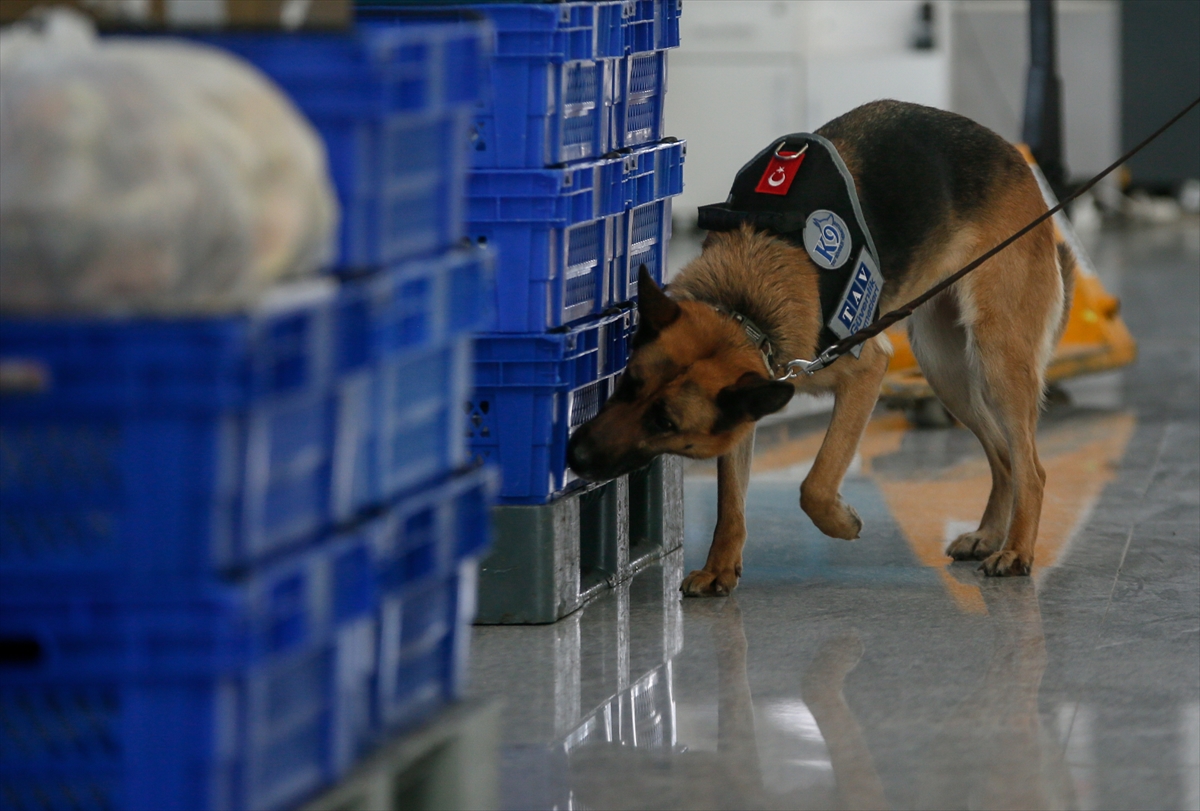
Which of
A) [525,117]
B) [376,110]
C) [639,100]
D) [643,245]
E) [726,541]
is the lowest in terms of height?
[726,541]

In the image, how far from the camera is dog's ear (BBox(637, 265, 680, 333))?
12.3ft

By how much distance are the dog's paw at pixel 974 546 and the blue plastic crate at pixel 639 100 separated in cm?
140

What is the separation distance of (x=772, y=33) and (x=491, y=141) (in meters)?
8.19

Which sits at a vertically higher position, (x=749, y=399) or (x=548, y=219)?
(x=548, y=219)

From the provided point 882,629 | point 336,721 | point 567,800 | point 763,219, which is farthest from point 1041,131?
point 336,721

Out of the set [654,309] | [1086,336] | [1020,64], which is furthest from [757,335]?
[1020,64]

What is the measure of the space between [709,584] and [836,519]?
404 mm

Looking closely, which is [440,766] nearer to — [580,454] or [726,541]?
[580,454]

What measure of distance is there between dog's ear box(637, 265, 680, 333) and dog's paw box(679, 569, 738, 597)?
69cm

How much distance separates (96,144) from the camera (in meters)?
1.66

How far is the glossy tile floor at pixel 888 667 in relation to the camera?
279 centimetres

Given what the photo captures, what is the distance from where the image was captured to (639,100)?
418cm

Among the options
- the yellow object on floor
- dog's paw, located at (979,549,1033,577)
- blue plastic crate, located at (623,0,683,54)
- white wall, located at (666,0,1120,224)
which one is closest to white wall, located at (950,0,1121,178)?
white wall, located at (666,0,1120,224)

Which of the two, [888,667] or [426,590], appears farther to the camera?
[888,667]
